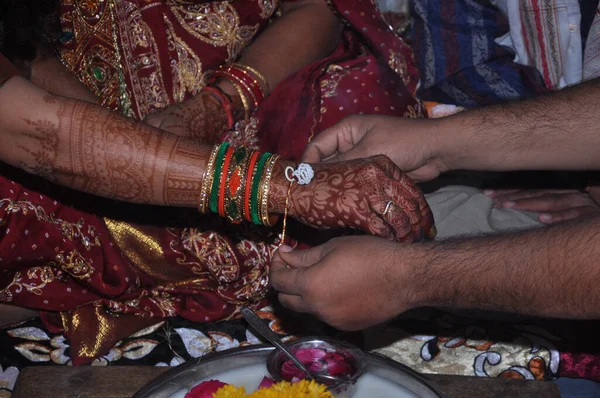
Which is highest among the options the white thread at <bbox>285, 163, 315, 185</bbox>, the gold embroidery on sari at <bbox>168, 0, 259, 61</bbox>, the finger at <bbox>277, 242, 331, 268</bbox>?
the gold embroidery on sari at <bbox>168, 0, 259, 61</bbox>

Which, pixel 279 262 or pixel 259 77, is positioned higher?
pixel 259 77

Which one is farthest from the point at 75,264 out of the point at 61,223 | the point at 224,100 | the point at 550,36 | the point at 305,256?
the point at 550,36

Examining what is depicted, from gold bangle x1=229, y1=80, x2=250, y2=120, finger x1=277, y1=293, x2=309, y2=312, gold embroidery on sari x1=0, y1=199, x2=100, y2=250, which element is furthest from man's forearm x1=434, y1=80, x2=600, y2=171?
gold embroidery on sari x1=0, y1=199, x2=100, y2=250

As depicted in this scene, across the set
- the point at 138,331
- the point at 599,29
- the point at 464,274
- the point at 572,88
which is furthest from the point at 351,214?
the point at 599,29

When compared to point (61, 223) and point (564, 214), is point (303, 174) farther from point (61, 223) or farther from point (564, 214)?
point (564, 214)

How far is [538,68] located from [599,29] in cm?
29

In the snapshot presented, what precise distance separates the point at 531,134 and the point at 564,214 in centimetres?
36

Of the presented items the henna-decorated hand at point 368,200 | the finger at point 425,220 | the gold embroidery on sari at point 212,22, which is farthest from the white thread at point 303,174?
the gold embroidery on sari at point 212,22

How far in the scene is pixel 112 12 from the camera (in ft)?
6.67

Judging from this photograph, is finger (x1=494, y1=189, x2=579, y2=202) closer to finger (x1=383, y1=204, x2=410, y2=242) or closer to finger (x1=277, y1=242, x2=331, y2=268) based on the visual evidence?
finger (x1=383, y1=204, x2=410, y2=242)

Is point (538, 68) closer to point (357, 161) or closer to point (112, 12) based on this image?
point (357, 161)

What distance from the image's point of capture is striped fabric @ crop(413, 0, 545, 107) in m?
2.39

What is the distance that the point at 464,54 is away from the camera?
2.46 metres

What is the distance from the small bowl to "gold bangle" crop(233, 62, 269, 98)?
3.58 feet
